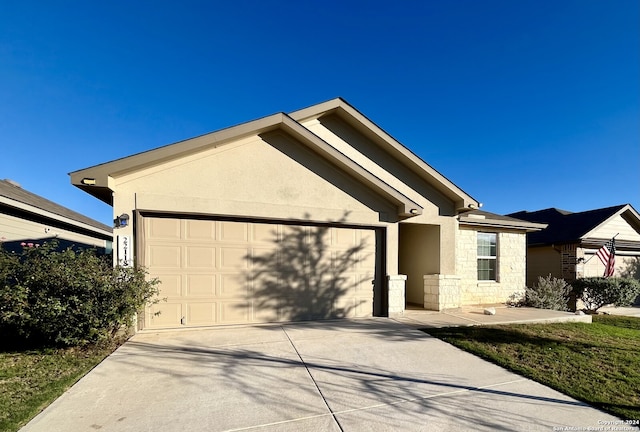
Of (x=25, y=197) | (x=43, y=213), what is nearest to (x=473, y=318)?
(x=43, y=213)

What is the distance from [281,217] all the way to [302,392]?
14.0ft

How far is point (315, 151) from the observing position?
7863 mm

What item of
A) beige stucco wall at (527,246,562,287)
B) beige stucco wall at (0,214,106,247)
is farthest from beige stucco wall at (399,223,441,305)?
beige stucco wall at (0,214,106,247)

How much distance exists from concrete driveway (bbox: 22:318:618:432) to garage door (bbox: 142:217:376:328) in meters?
1.15

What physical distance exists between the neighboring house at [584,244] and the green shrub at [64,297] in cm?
1696

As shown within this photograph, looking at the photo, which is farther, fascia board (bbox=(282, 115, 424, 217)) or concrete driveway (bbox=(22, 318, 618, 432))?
fascia board (bbox=(282, 115, 424, 217))

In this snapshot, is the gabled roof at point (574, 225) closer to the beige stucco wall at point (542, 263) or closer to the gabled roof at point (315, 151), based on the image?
the beige stucco wall at point (542, 263)

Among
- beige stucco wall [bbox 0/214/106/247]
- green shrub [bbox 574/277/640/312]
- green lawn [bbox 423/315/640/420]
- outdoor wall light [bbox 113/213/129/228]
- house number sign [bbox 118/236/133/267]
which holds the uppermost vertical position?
outdoor wall light [bbox 113/213/129/228]

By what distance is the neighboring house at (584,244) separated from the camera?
13.8m

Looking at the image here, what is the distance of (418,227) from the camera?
10.4 m

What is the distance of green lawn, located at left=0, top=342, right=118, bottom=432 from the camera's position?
10.9ft

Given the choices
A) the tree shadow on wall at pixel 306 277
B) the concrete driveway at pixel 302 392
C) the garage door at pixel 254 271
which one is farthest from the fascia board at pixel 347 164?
the concrete driveway at pixel 302 392

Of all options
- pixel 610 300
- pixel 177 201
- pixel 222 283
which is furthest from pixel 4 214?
pixel 610 300

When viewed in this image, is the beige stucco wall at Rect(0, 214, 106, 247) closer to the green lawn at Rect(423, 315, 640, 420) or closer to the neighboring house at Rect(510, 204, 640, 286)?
the green lawn at Rect(423, 315, 640, 420)
